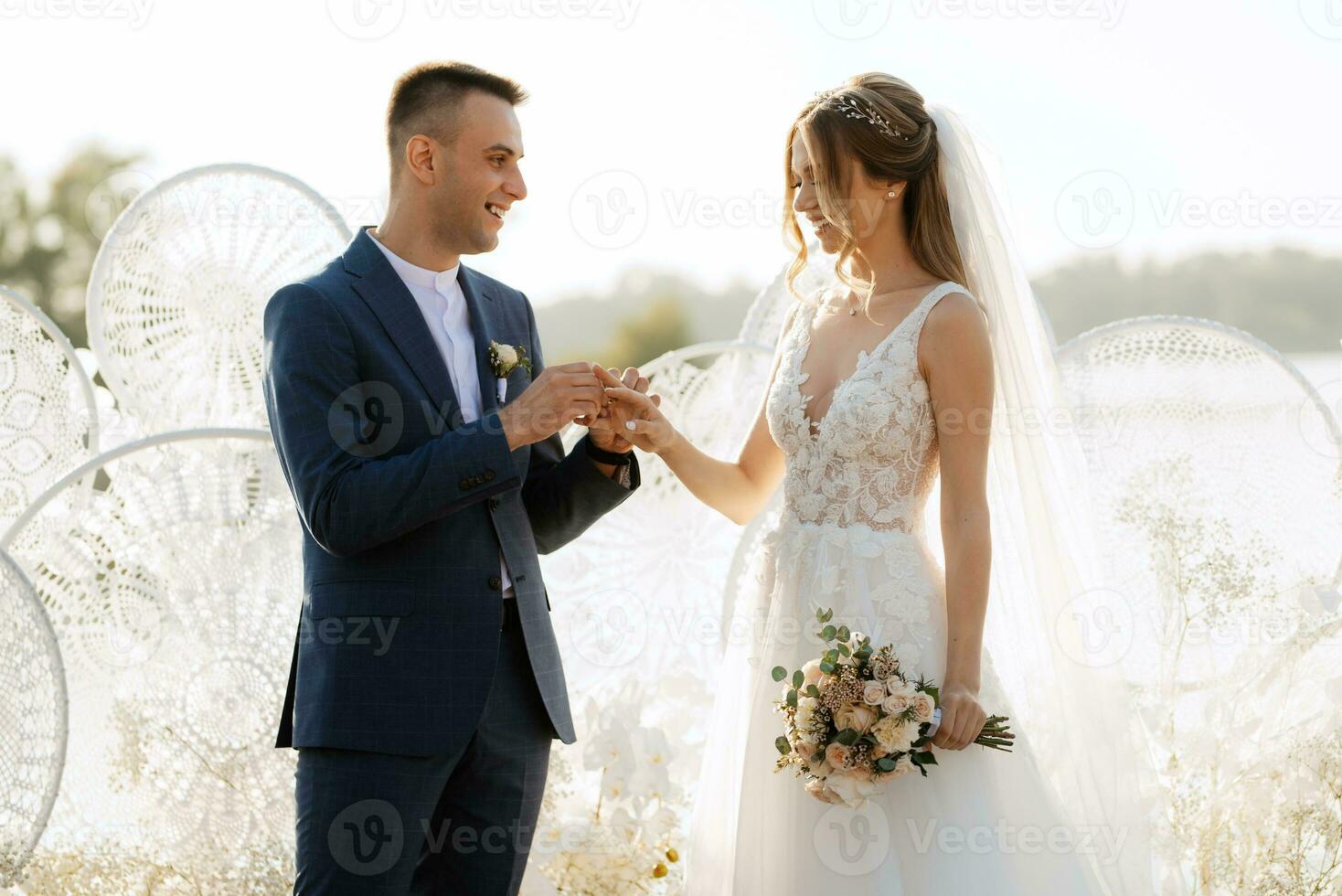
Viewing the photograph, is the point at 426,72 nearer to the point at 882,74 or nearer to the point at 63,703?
the point at 882,74

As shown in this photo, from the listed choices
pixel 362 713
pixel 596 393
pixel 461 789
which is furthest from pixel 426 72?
pixel 461 789

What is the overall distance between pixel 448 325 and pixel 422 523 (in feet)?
1.79

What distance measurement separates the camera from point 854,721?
2.31 metres

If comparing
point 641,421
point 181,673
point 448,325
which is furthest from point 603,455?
point 181,673

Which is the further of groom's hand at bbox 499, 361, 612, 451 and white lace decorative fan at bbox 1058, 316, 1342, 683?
white lace decorative fan at bbox 1058, 316, 1342, 683

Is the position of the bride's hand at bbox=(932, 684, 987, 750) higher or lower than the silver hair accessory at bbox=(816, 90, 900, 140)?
lower

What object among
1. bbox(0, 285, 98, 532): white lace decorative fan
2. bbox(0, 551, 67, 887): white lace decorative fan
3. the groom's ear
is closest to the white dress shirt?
the groom's ear

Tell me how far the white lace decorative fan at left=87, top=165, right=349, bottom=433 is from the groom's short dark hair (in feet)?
5.89

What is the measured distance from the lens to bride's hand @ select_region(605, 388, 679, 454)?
265 centimetres

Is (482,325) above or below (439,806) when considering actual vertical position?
above

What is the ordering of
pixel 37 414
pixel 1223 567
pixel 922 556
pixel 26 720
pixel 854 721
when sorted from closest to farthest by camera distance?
pixel 854 721 < pixel 922 556 < pixel 26 720 < pixel 1223 567 < pixel 37 414

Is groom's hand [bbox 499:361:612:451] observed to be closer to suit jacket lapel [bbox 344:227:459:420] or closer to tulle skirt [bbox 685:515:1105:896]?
suit jacket lapel [bbox 344:227:459:420]

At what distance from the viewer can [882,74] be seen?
9.03 feet

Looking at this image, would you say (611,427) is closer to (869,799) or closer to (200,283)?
(869,799)
